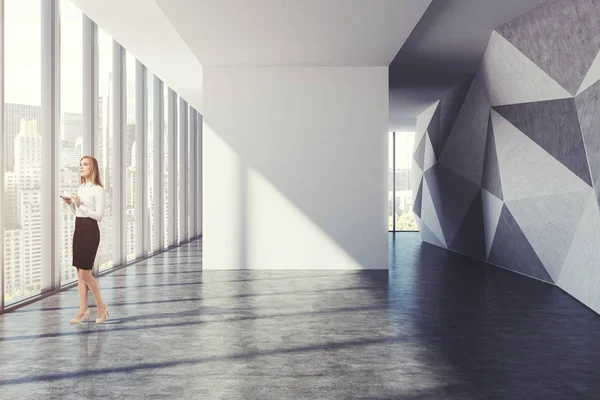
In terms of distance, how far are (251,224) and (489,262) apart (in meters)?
4.81

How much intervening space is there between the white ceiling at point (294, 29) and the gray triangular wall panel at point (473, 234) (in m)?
3.68

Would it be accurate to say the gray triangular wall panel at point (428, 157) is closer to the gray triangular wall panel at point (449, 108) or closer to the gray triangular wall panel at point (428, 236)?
the gray triangular wall panel at point (449, 108)

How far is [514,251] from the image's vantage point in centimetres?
978

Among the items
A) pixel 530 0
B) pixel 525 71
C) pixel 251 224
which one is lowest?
pixel 251 224

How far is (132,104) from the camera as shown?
1142 centimetres

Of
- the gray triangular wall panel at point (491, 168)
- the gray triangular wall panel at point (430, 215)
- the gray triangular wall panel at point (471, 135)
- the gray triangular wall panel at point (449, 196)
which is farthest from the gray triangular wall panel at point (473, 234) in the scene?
the gray triangular wall panel at point (430, 215)

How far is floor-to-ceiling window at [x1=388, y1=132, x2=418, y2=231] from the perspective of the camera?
66.3 feet

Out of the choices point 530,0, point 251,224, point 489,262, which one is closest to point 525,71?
point 530,0

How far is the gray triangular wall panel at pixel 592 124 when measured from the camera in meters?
6.45

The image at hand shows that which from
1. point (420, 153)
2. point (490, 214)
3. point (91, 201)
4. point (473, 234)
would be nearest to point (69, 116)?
point (91, 201)

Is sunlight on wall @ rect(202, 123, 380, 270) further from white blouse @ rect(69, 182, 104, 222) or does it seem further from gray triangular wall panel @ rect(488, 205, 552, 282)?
white blouse @ rect(69, 182, 104, 222)

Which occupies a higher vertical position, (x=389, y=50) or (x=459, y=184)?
(x=389, y=50)

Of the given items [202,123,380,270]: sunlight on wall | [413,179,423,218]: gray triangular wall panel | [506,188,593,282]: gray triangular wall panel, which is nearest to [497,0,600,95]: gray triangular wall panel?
[506,188,593,282]: gray triangular wall panel

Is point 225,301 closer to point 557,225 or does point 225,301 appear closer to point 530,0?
point 557,225
